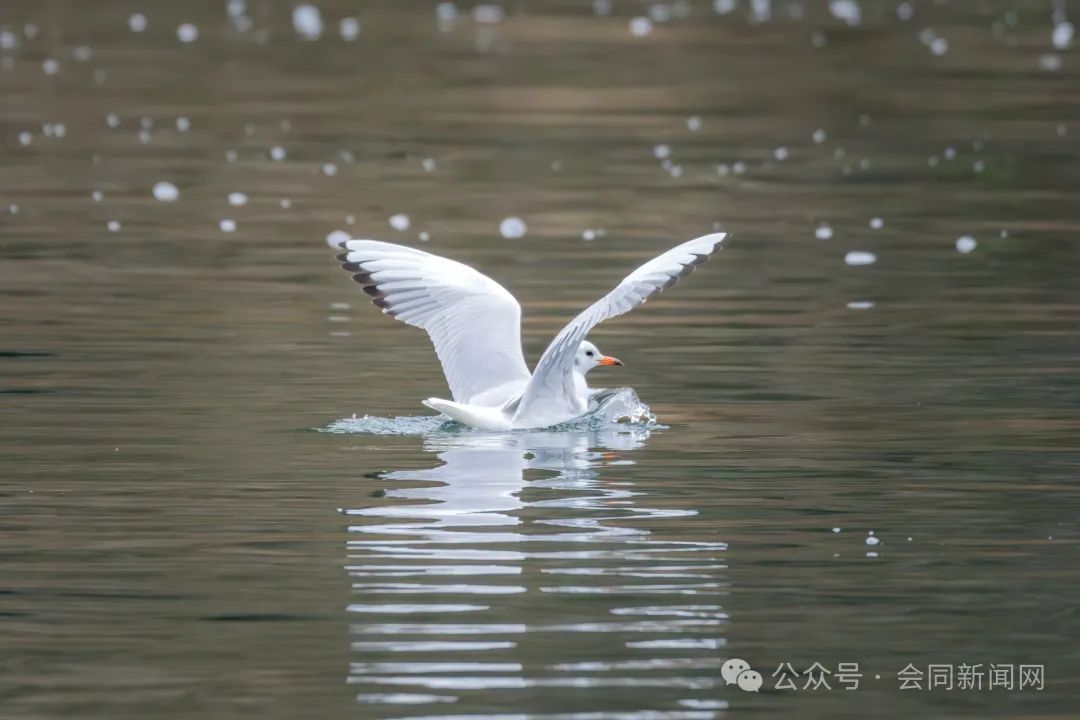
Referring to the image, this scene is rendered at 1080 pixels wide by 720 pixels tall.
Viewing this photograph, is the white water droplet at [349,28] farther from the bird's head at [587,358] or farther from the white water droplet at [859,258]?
the bird's head at [587,358]

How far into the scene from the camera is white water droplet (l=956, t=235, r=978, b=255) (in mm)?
15578

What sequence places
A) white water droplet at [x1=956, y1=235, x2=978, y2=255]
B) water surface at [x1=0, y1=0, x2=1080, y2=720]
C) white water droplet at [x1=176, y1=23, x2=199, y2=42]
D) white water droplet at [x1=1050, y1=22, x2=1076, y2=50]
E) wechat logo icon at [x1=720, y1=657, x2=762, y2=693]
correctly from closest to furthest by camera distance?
1. wechat logo icon at [x1=720, y1=657, x2=762, y2=693]
2. water surface at [x1=0, y1=0, x2=1080, y2=720]
3. white water droplet at [x1=956, y1=235, x2=978, y2=255]
4. white water droplet at [x1=1050, y1=22, x2=1076, y2=50]
5. white water droplet at [x1=176, y1=23, x2=199, y2=42]

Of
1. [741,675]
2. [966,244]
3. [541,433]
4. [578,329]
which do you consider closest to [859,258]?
[966,244]

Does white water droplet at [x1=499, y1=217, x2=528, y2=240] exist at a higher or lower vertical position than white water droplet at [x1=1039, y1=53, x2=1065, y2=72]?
lower

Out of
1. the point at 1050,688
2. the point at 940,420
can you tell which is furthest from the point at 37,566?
the point at 940,420

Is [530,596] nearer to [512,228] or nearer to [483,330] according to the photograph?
[483,330]

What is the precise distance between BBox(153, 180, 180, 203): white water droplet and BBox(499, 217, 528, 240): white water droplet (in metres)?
2.73

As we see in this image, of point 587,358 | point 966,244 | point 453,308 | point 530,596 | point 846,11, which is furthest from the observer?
point 846,11

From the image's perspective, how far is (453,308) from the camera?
10711mm

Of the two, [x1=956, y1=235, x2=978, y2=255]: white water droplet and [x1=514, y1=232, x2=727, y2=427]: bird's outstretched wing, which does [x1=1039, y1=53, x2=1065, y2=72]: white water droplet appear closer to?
[x1=956, y1=235, x2=978, y2=255]: white water droplet

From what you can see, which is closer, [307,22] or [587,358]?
[587,358]

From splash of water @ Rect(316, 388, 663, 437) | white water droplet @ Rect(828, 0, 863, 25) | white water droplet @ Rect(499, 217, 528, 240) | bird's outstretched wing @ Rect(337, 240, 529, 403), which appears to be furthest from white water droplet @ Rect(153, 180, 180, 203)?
white water droplet @ Rect(828, 0, 863, 25)

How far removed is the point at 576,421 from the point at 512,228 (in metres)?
6.32

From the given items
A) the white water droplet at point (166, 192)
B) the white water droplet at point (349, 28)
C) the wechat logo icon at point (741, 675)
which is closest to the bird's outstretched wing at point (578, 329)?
the wechat logo icon at point (741, 675)
